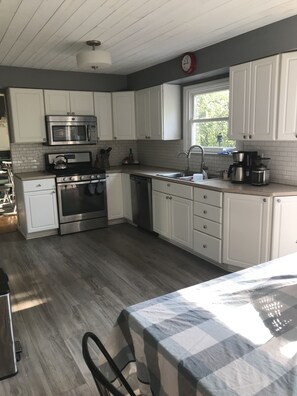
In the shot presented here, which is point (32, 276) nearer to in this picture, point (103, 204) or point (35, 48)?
point (103, 204)

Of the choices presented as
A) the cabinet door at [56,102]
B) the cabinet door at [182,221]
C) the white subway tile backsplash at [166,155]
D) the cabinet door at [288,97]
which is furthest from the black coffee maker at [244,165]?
the cabinet door at [56,102]

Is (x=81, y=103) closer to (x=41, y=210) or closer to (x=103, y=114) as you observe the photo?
(x=103, y=114)

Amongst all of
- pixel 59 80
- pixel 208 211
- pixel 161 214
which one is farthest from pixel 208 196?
pixel 59 80

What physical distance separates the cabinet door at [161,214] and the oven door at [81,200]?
3.27 feet

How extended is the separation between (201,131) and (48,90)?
92.6 inches

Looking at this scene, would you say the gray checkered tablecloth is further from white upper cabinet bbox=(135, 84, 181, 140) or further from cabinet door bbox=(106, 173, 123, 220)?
cabinet door bbox=(106, 173, 123, 220)

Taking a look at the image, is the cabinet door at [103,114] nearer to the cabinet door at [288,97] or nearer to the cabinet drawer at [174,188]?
the cabinet drawer at [174,188]

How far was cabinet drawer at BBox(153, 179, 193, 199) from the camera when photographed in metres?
3.78

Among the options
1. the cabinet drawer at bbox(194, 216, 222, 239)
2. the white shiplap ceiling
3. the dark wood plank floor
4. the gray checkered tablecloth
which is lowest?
the dark wood plank floor

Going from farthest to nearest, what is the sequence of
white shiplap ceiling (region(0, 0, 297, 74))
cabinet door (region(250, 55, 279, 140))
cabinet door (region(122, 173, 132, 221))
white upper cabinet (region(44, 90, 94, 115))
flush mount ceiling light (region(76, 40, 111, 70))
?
cabinet door (region(122, 173, 132, 221)) → white upper cabinet (region(44, 90, 94, 115)) → flush mount ceiling light (region(76, 40, 111, 70)) → cabinet door (region(250, 55, 279, 140)) → white shiplap ceiling (region(0, 0, 297, 74))

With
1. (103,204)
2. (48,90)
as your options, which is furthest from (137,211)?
(48,90)

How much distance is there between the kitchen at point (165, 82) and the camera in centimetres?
315

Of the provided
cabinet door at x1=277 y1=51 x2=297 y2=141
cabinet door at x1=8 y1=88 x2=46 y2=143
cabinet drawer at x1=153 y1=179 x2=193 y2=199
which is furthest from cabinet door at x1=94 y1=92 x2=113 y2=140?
cabinet door at x1=277 y1=51 x2=297 y2=141

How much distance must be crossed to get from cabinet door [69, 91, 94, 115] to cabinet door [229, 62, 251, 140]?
8.31ft
